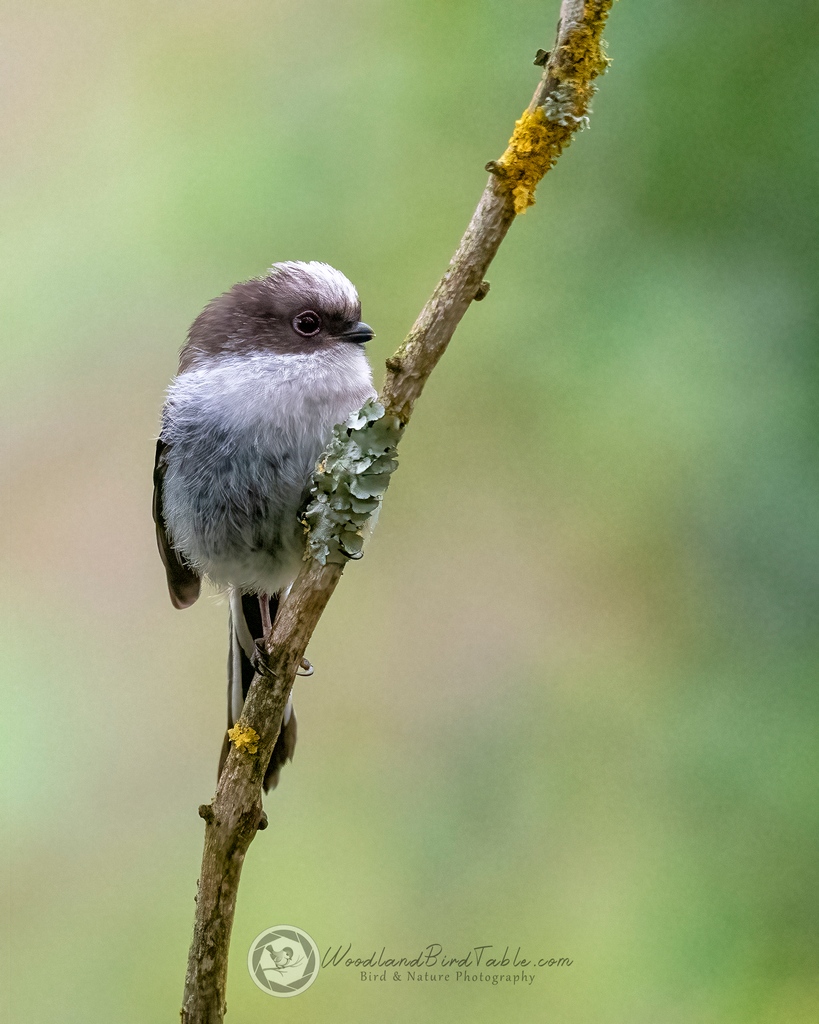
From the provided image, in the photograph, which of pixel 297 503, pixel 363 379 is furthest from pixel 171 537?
pixel 363 379

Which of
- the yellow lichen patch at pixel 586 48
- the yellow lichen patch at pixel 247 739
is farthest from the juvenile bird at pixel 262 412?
the yellow lichen patch at pixel 586 48

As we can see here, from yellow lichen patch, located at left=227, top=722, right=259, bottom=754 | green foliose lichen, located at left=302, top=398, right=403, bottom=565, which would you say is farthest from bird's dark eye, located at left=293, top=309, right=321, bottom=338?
yellow lichen patch, located at left=227, top=722, right=259, bottom=754

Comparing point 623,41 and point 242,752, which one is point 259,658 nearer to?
point 242,752

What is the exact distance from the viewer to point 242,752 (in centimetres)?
150

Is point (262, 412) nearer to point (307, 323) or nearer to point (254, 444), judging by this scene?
point (254, 444)

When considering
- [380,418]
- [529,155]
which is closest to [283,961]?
[380,418]

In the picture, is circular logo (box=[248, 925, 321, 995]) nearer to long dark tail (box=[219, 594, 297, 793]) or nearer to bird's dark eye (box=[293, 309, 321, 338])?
long dark tail (box=[219, 594, 297, 793])

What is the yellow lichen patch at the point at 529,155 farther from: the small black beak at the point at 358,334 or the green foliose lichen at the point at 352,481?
the small black beak at the point at 358,334

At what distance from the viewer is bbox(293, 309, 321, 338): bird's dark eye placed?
5.85ft

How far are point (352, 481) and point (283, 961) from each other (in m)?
1.08

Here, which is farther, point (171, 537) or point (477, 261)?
point (171, 537)

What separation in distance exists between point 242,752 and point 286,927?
3.01 ft

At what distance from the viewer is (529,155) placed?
4.40ft

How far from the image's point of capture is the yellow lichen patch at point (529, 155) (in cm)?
133
